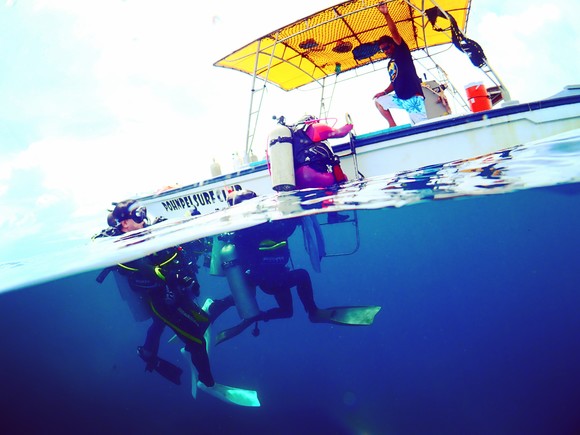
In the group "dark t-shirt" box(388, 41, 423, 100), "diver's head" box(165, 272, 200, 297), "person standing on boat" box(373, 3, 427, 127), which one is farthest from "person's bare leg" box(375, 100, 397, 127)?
"diver's head" box(165, 272, 200, 297)

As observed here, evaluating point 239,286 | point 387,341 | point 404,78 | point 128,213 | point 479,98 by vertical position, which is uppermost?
point 404,78

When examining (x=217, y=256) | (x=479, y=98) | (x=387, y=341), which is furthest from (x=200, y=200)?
(x=387, y=341)

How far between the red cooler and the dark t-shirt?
0.83 meters

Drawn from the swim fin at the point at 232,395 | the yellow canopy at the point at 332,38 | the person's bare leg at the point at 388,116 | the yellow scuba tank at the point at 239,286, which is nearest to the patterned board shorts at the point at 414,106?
the person's bare leg at the point at 388,116

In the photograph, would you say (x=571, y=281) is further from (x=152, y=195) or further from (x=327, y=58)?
(x=152, y=195)

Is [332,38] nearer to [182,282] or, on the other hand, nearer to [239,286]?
[239,286]

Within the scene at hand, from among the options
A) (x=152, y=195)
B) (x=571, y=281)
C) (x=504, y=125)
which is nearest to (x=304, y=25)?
(x=504, y=125)

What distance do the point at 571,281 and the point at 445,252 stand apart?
13924mm

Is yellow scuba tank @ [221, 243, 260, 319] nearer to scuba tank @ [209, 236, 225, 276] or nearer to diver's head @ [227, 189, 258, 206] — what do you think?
scuba tank @ [209, 236, 225, 276]

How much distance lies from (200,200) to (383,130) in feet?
13.0

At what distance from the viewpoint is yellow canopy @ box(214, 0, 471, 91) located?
5660mm

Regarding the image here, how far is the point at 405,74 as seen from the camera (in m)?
5.43

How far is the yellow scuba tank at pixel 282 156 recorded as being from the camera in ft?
15.0

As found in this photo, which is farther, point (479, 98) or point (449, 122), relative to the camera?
point (479, 98)
